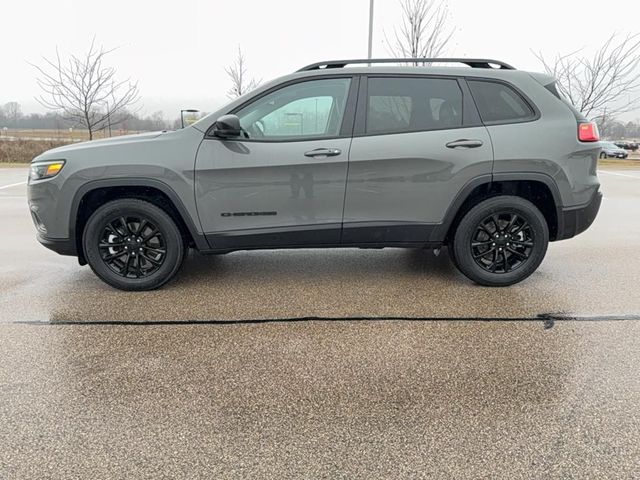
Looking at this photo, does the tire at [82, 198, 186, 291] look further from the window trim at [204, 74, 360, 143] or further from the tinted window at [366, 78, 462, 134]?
the tinted window at [366, 78, 462, 134]

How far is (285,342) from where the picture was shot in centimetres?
322

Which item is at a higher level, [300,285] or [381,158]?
[381,158]

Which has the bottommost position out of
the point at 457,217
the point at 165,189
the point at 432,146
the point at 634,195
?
the point at 634,195

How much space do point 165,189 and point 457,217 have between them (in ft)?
8.09

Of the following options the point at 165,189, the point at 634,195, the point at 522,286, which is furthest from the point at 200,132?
the point at 634,195

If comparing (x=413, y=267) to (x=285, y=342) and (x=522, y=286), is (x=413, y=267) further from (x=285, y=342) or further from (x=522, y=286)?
(x=285, y=342)

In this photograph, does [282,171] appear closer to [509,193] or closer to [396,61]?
[396,61]

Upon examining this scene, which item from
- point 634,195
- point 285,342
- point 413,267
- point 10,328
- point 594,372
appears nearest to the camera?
point 594,372

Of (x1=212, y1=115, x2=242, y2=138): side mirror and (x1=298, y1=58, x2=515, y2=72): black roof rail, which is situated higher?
(x1=298, y1=58, x2=515, y2=72): black roof rail

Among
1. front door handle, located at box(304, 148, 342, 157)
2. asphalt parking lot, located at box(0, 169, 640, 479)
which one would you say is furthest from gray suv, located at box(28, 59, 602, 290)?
asphalt parking lot, located at box(0, 169, 640, 479)

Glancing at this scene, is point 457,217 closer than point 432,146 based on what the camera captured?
No

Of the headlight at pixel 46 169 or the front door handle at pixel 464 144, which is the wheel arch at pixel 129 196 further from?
the front door handle at pixel 464 144

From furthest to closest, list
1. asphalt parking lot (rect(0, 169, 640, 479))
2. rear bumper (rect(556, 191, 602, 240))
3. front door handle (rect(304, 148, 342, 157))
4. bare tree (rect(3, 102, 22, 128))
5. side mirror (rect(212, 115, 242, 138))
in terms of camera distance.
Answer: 1. bare tree (rect(3, 102, 22, 128))
2. rear bumper (rect(556, 191, 602, 240))
3. front door handle (rect(304, 148, 342, 157))
4. side mirror (rect(212, 115, 242, 138))
5. asphalt parking lot (rect(0, 169, 640, 479))

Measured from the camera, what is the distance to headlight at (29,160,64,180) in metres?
3.94
